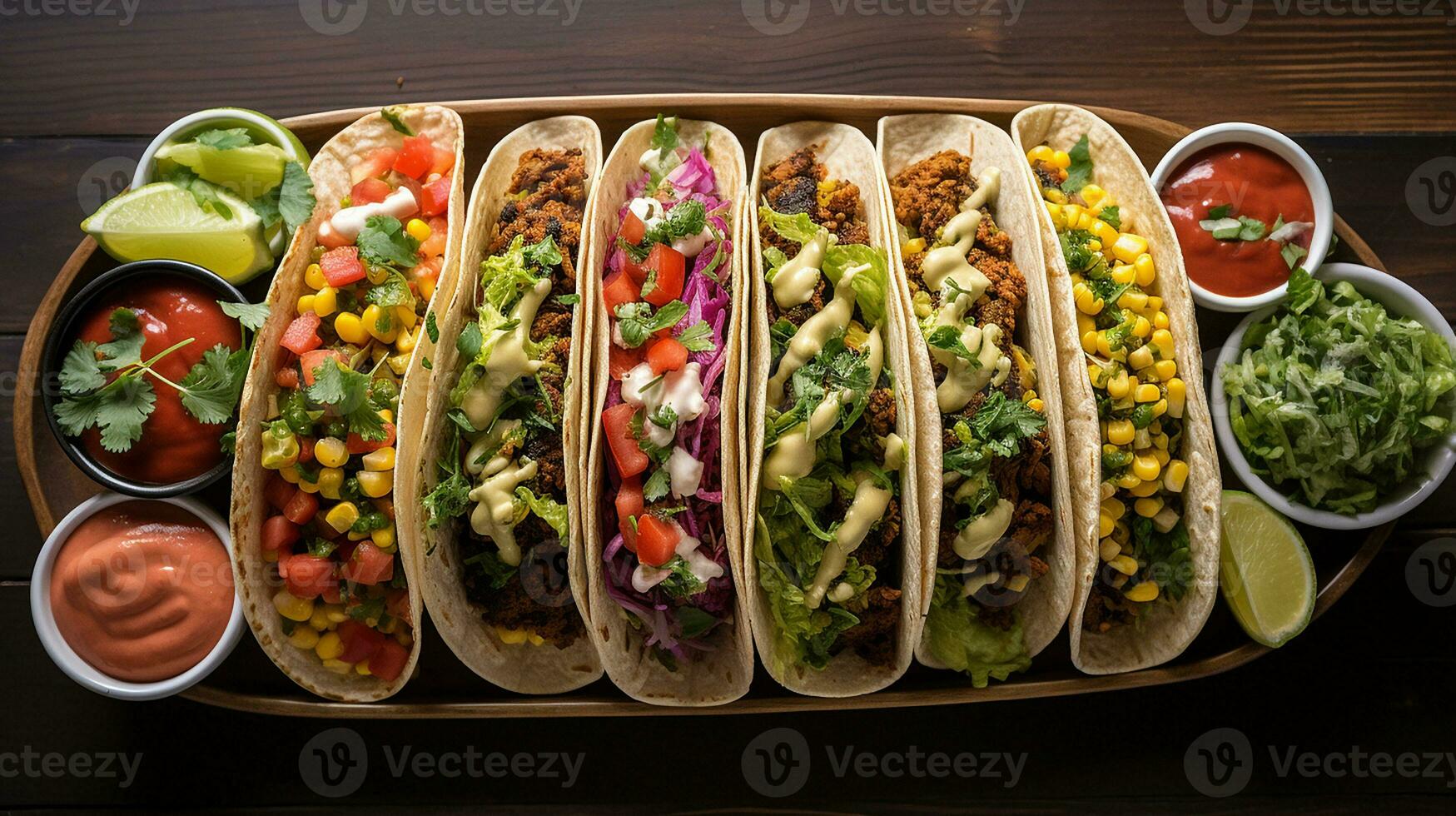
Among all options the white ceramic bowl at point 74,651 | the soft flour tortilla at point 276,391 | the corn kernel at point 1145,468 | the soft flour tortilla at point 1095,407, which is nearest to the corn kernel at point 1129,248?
the soft flour tortilla at point 1095,407

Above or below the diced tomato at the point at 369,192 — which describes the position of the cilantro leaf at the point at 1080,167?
above

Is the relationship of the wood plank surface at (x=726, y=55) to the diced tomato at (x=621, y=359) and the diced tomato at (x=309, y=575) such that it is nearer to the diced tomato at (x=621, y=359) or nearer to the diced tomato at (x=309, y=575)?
the diced tomato at (x=621, y=359)

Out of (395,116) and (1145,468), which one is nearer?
(1145,468)

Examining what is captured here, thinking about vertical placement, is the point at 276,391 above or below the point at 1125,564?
above

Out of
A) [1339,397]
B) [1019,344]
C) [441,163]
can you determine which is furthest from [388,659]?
[1339,397]

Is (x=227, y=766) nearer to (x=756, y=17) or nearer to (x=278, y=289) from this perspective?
(x=278, y=289)

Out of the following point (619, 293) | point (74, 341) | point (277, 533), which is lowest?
point (277, 533)

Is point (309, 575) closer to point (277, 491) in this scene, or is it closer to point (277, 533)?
point (277, 533)

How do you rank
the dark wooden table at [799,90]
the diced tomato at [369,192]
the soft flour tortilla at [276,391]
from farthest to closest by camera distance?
the dark wooden table at [799,90]
the diced tomato at [369,192]
the soft flour tortilla at [276,391]
